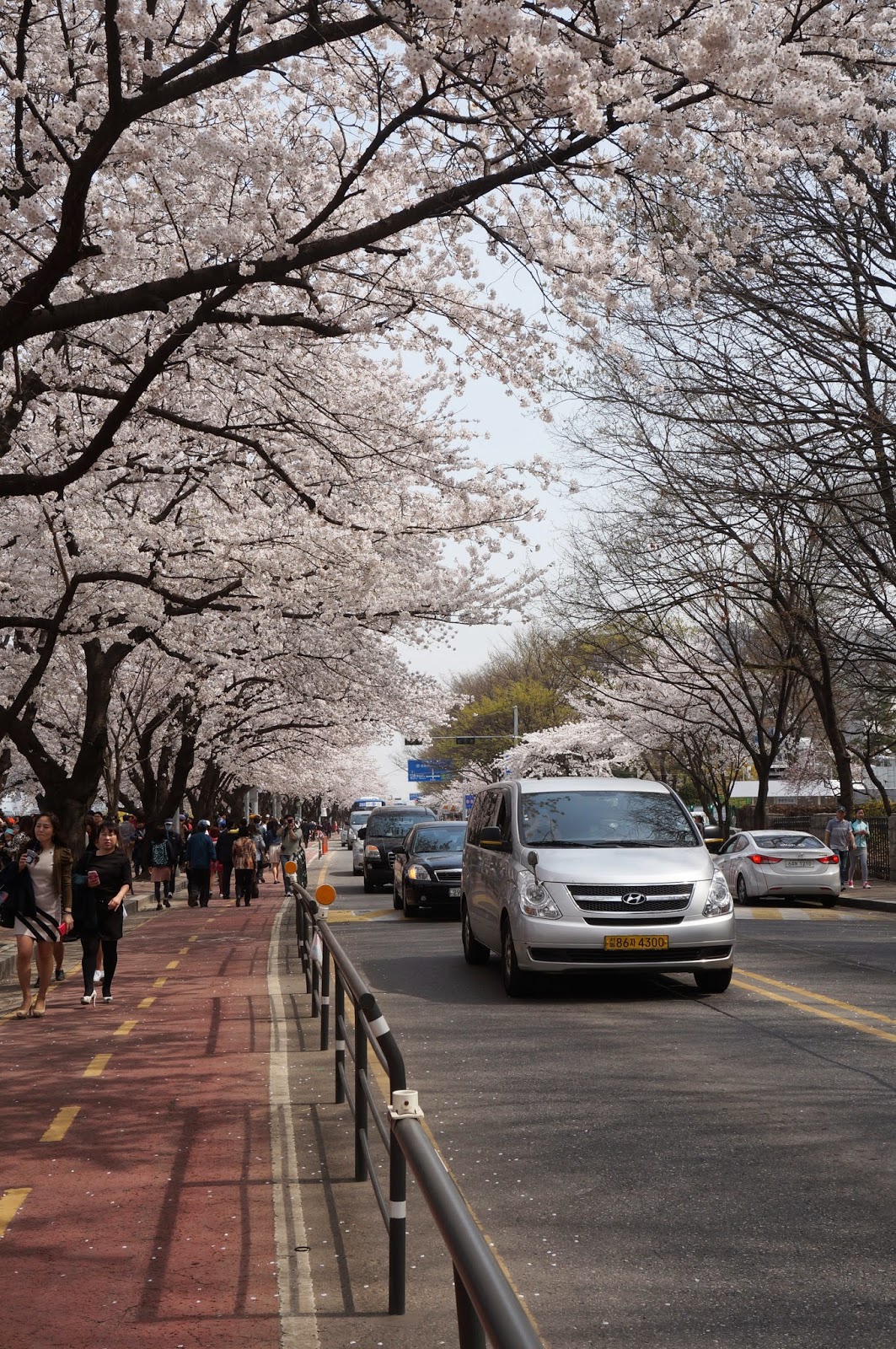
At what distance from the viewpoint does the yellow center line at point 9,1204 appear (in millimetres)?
6062

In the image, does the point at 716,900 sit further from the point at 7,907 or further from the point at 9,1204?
the point at 9,1204

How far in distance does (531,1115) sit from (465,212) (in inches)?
222

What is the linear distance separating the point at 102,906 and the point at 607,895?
4.74 m

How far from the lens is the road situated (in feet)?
16.4

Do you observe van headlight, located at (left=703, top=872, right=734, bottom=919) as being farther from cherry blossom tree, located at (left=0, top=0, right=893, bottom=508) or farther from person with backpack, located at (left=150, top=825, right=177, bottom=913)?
person with backpack, located at (left=150, top=825, right=177, bottom=913)

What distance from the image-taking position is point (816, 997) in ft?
41.9

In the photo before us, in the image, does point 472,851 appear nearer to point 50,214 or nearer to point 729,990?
point 729,990

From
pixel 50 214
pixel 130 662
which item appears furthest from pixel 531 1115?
pixel 130 662

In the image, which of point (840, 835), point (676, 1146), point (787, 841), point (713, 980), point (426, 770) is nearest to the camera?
point (676, 1146)

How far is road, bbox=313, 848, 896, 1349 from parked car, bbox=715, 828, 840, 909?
13013mm

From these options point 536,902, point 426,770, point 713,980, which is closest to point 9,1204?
point 536,902

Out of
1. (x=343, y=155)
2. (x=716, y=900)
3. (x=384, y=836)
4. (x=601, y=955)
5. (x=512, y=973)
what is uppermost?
(x=343, y=155)

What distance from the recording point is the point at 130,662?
3569 cm

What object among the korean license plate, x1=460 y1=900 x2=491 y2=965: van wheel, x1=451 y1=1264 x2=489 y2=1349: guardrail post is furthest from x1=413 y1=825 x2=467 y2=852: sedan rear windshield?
x1=451 y1=1264 x2=489 y2=1349: guardrail post
